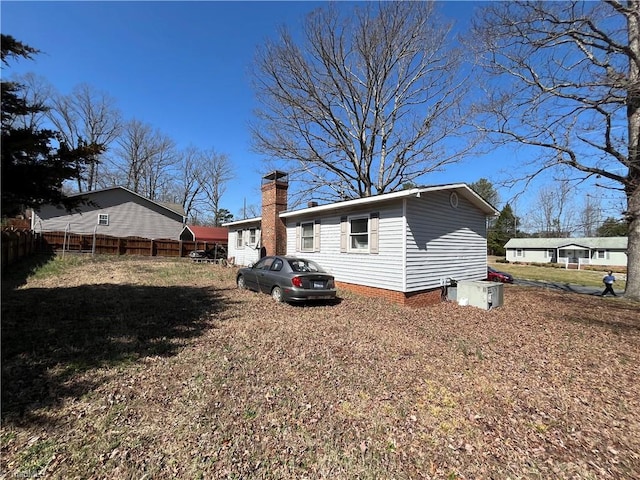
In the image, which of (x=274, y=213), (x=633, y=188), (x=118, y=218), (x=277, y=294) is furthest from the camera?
(x=118, y=218)

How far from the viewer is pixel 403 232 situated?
9.15 meters

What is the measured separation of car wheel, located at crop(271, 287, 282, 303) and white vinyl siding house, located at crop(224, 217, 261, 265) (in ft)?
22.1

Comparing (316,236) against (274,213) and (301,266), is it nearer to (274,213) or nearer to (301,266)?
(274,213)

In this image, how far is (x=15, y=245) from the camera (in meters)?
14.4

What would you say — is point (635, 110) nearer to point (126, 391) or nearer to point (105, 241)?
point (126, 391)

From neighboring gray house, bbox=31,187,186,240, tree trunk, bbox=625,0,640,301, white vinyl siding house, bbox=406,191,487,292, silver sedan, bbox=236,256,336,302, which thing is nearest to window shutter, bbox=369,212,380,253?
white vinyl siding house, bbox=406,191,487,292

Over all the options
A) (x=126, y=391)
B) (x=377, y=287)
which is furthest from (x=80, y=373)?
(x=377, y=287)

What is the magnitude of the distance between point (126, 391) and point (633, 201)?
51.0 feet

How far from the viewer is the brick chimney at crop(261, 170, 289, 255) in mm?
14118

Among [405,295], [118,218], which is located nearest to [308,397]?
[405,295]

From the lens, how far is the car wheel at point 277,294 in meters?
8.71

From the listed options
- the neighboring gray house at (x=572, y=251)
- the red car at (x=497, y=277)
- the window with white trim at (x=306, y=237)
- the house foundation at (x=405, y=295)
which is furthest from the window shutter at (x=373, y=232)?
the neighboring gray house at (x=572, y=251)

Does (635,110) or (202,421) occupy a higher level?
(635,110)

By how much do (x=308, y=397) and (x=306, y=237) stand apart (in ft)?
31.7
